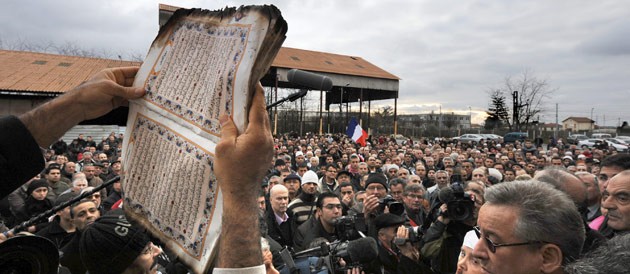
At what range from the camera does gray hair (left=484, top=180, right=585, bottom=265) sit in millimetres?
1714

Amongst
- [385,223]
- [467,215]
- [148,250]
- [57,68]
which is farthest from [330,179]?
[57,68]

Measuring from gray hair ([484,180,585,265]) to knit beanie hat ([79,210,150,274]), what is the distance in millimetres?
1739

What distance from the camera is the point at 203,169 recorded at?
3.69ft

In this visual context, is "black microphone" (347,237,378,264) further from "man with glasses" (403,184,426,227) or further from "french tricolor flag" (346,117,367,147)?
"french tricolor flag" (346,117,367,147)

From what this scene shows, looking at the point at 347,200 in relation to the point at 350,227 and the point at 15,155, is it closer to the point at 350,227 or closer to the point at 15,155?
the point at 350,227

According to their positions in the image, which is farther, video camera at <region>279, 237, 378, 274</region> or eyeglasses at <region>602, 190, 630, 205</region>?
video camera at <region>279, 237, 378, 274</region>

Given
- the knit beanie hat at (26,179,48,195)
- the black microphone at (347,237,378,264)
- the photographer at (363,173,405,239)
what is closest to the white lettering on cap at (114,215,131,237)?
the black microphone at (347,237,378,264)

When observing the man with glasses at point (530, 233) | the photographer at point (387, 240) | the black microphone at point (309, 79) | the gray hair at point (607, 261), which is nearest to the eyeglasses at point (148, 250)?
the black microphone at point (309, 79)

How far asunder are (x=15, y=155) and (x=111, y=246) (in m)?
0.95

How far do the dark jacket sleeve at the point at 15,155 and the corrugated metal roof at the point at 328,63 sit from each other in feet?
100

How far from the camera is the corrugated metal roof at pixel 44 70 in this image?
22516mm

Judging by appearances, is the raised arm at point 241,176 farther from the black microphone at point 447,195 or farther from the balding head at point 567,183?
the balding head at point 567,183

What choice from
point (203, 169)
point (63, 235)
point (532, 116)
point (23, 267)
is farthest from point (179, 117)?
point (532, 116)

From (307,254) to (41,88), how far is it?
24.4 metres
